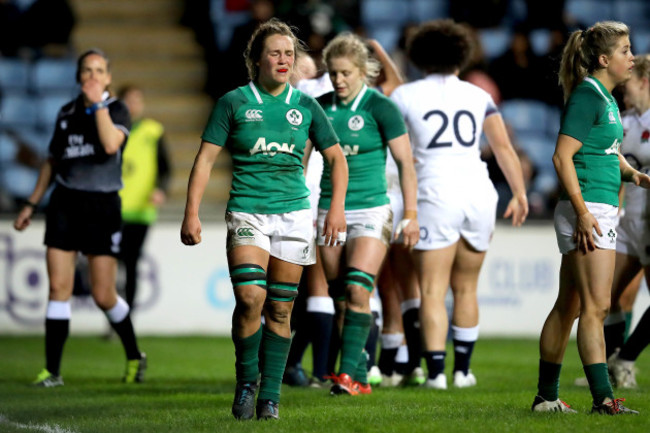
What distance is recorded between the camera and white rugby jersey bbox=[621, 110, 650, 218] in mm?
7805

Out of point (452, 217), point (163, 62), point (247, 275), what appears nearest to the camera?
point (247, 275)

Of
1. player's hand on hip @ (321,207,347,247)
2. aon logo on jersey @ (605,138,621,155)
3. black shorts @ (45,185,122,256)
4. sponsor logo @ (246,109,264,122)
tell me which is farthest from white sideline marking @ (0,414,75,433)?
aon logo on jersey @ (605,138,621,155)

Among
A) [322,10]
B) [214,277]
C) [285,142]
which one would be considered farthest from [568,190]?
[322,10]

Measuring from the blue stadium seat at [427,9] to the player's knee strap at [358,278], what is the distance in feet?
33.2

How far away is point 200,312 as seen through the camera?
12.6 meters

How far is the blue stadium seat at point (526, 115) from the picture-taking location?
15570 mm

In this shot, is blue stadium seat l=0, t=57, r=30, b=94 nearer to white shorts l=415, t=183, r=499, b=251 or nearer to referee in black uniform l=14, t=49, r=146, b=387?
referee in black uniform l=14, t=49, r=146, b=387

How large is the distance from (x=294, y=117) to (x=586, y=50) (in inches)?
61.9

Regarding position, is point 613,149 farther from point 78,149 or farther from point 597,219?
point 78,149

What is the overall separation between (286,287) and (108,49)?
39.1 feet

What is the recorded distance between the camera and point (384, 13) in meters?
16.9

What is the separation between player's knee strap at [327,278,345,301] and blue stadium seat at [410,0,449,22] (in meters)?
9.86

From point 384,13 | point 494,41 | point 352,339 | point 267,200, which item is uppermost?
point 384,13

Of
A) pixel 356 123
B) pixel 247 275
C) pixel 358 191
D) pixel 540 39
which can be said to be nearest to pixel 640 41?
pixel 540 39
